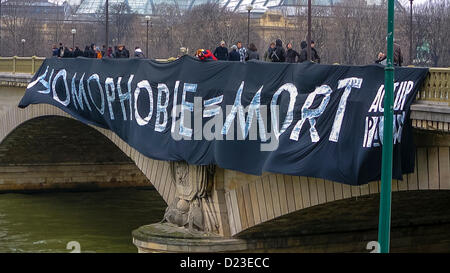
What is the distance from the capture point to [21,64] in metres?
39.4

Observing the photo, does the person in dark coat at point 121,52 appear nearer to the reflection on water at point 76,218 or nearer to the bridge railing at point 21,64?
the bridge railing at point 21,64

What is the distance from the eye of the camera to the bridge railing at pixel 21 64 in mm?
37500

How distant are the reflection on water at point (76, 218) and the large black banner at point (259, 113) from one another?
4969mm

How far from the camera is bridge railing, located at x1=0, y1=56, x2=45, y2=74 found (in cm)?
3750

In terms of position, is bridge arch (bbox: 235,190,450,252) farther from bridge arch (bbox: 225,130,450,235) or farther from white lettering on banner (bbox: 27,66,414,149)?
white lettering on banner (bbox: 27,66,414,149)

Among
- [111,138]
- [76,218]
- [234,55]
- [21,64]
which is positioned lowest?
[76,218]

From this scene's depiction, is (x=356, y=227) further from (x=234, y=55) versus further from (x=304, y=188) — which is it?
(x=234, y=55)

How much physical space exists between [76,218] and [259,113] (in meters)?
18.5

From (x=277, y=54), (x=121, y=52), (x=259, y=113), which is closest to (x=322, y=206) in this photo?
(x=259, y=113)

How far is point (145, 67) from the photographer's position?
25578mm

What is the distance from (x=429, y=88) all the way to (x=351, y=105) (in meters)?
1.63

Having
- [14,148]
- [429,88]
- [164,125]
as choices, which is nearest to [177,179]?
[164,125]

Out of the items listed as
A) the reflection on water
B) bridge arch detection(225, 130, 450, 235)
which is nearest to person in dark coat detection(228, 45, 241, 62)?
bridge arch detection(225, 130, 450, 235)

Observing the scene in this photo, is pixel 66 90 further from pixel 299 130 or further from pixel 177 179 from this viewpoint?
pixel 299 130
